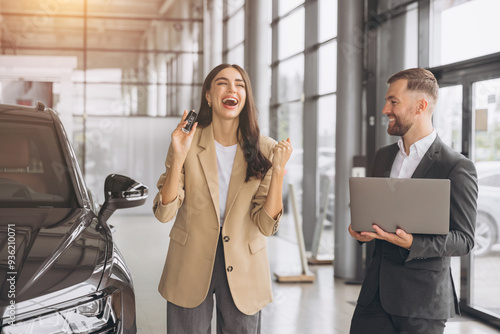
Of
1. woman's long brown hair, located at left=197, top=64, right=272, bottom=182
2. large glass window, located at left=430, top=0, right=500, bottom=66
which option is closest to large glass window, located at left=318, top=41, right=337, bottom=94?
large glass window, located at left=430, top=0, right=500, bottom=66

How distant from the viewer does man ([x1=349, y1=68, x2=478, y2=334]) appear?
1.91m

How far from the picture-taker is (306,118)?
338 inches

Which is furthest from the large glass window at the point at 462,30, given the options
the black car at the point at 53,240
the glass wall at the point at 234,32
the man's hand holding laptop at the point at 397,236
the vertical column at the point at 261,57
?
the glass wall at the point at 234,32

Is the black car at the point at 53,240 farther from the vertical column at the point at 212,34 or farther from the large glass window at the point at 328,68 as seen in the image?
the vertical column at the point at 212,34

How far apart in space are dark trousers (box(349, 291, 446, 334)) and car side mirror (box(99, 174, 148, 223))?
0.98 metres

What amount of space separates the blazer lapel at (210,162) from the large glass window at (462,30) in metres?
3.35

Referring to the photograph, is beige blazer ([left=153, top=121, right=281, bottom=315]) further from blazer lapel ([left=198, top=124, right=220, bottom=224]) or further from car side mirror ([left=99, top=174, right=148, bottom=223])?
car side mirror ([left=99, top=174, right=148, bottom=223])

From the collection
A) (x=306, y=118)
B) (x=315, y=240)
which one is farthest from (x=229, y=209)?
(x=306, y=118)

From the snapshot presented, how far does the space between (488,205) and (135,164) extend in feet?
32.3

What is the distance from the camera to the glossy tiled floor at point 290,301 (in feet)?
15.0

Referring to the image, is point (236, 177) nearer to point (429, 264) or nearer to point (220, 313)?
point (220, 313)

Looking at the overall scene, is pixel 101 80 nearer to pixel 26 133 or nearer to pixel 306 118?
pixel 306 118

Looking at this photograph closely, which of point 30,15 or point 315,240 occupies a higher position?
point 30,15

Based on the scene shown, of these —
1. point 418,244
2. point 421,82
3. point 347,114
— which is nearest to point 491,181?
point 347,114
